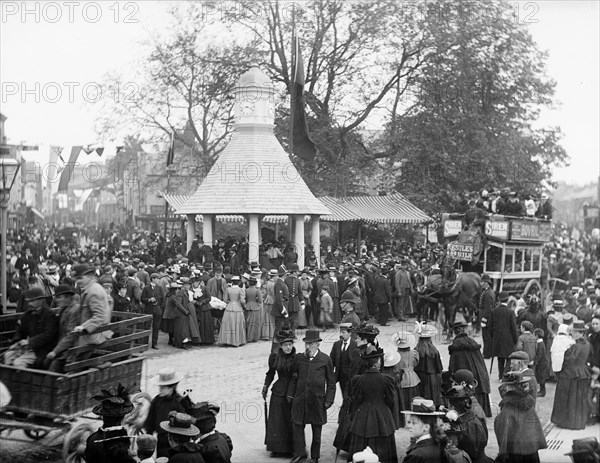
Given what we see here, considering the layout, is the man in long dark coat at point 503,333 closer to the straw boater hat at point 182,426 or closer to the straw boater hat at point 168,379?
the straw boater hat at point 168,379

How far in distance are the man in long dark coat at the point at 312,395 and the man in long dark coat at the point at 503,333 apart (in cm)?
501

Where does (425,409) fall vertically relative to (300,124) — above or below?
below

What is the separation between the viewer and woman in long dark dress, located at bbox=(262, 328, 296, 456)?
924cm

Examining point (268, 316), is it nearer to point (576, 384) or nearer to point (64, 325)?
point (576, 384)

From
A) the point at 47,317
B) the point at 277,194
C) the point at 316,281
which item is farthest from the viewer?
the point at 277,194

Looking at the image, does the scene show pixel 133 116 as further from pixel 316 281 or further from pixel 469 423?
pixel 469 423

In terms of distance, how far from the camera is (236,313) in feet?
54.1

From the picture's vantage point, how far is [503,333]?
13.1 metres

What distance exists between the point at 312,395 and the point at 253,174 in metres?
17.8

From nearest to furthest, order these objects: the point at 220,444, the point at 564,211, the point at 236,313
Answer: the point at 220,444 < the point at 236,313 < the point at 564,211

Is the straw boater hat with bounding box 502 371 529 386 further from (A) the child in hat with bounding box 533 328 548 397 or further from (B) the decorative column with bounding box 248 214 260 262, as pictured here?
(B) the decorative column with bounding box 248 214 260 262

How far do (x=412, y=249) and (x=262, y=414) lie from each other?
24001 mm

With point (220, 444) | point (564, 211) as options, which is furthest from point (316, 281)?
point (564, 211)

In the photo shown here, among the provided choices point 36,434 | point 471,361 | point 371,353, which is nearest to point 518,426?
point 371,353
